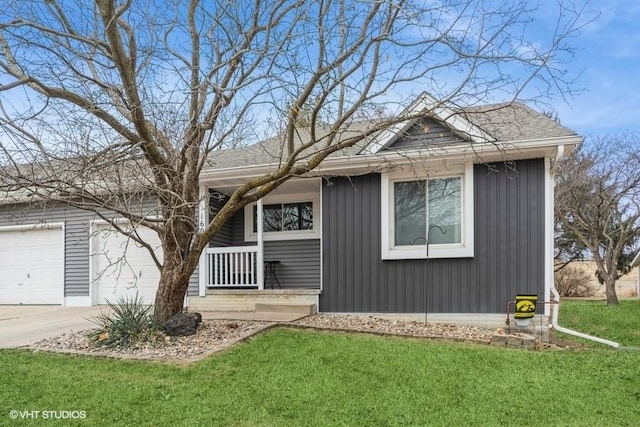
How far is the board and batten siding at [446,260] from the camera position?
7.69 metres

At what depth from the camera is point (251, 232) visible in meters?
11.1

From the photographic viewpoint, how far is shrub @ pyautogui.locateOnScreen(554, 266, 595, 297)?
2062 cm

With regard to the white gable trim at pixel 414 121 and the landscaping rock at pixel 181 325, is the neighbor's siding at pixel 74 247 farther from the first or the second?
the white gable trim at pixel 414 121

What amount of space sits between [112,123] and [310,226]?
18.1 ft

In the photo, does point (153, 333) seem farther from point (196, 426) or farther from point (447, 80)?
point (447, 80)

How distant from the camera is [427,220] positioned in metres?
8.24

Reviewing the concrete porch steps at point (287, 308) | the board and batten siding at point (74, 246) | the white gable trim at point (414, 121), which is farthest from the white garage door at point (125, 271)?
the white gable trim at point (414, 121)

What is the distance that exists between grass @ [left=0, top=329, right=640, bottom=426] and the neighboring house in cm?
219

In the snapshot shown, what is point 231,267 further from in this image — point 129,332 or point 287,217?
point 129,332

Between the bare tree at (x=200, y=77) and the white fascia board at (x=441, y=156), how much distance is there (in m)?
1.28

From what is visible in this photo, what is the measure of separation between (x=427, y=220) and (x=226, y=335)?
408 cm

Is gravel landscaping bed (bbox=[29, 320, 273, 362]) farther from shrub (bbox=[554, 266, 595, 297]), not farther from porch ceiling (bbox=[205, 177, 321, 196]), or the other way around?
shrub (bbox=[554, 266, 595, 297])

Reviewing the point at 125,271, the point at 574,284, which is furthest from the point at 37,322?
the point at 574,284

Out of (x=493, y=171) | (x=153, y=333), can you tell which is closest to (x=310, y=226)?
(x=493, y=171)
